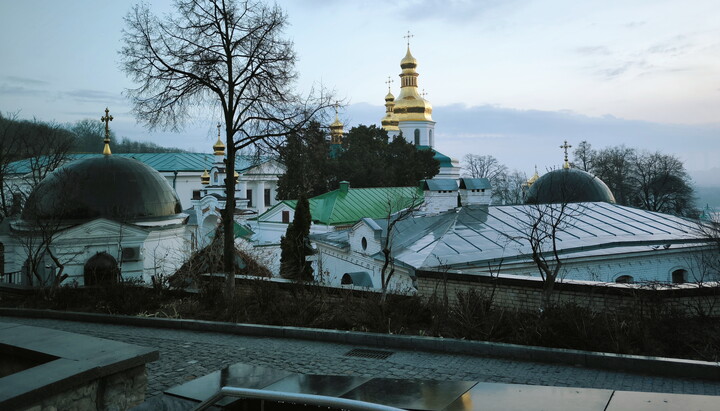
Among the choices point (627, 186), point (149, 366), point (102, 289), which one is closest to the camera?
point (149, 366)

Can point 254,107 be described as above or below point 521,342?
above

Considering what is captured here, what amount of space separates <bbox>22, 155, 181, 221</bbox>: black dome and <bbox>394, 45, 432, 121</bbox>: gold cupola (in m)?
52.9

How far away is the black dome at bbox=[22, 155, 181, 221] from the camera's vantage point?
71.5 feet

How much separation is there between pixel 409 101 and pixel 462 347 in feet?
224

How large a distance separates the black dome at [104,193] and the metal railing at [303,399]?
63.1 feet

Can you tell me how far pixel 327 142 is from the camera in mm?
14648

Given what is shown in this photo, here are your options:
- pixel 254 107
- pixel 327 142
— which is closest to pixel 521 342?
pixel 327 142

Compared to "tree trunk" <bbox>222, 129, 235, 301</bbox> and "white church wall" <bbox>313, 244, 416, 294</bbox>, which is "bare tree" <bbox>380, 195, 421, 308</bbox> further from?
"tree trunk" <bbox>222, 129, 235, 301</bbox>

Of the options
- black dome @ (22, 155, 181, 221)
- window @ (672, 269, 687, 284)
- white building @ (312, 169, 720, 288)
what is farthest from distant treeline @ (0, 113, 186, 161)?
window @ (672, 269, 687, 284)

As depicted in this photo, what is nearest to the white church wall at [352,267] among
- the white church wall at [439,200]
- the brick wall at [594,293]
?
the brick wall at [594,293]

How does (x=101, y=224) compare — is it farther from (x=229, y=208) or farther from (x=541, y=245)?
(x=541, y=245)

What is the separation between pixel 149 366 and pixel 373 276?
1300 centimetres

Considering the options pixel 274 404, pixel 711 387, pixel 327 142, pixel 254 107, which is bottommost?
pixel 711 387

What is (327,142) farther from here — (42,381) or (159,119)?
(42,381)
